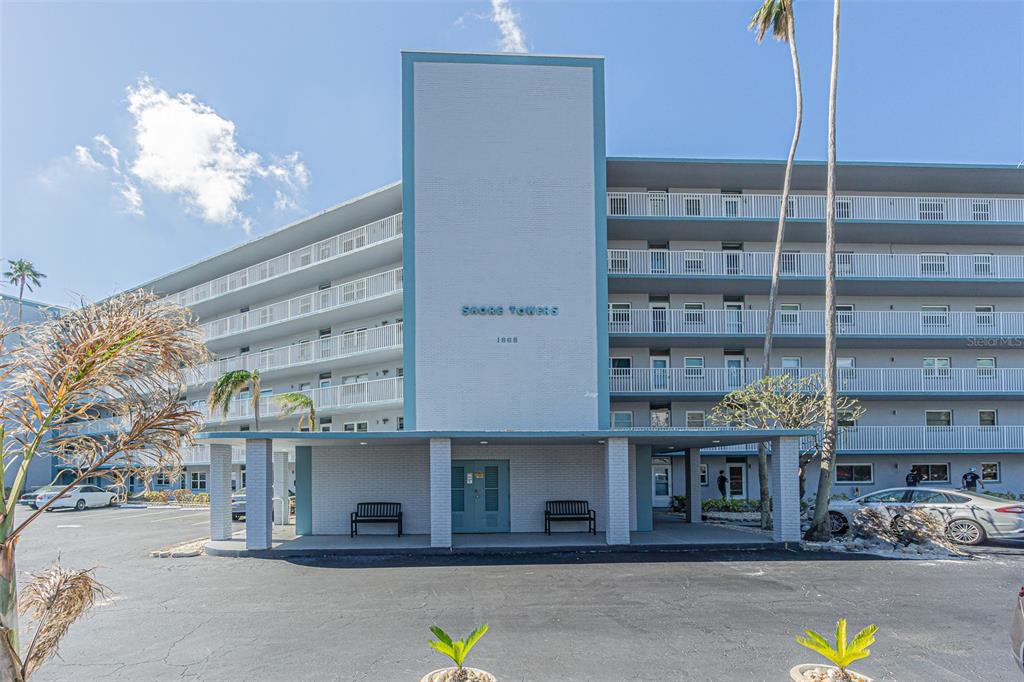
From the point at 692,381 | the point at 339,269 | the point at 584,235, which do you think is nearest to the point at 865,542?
the point at 692,381

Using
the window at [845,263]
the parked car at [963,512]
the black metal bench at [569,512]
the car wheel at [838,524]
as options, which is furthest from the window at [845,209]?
the black metal bench at [569,512]

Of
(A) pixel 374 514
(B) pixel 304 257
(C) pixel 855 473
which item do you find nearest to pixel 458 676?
(A) pixel 374 514

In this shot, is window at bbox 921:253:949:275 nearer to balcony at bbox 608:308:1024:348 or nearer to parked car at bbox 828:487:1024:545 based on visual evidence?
balcony at bbox 608:308:1024:348

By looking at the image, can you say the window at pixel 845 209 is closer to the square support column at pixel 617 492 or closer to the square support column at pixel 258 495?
the square support column at pixel 617 492

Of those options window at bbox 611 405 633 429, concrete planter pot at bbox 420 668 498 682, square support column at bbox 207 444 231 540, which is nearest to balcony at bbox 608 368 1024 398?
window at bbox 611 405 633 429

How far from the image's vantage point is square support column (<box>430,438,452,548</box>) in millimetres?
16344

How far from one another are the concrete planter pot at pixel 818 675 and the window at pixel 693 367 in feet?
67.2

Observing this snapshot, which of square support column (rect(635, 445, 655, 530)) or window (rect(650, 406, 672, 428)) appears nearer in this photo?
square support column (rect(635, 445, 655, 530))

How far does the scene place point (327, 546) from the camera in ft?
53.5

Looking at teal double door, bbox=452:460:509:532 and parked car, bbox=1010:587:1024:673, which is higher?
parked car, bbox=1010:587:1024:673

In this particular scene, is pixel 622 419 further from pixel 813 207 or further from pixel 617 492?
pixel 813 207

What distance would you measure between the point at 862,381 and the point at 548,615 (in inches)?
844

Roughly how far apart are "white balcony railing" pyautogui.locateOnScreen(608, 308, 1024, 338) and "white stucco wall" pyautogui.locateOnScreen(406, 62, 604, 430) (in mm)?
6025

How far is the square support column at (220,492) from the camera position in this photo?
58.9 ft
